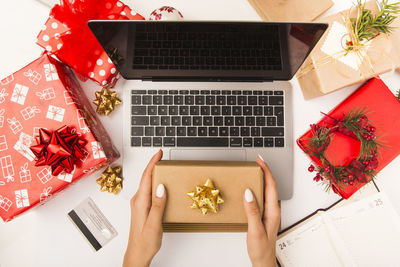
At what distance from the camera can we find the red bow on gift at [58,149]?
56 centimetres

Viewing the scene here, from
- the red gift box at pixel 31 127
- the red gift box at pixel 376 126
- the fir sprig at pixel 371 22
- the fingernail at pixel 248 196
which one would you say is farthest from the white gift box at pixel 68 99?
the fir sprig at pixel 371 22

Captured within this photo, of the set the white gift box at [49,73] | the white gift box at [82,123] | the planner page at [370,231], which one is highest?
the white gift box at [49,73]

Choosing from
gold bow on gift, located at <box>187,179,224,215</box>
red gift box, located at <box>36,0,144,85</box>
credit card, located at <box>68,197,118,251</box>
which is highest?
red gift box, located at <box>36,0,144,85</box>

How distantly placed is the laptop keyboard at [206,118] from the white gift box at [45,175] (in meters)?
0.22

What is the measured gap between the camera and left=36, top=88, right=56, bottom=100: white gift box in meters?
0.60

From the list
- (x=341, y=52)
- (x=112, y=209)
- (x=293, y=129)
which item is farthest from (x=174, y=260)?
(x=341, y=52)

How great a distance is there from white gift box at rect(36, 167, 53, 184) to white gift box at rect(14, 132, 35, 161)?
0.14 feet

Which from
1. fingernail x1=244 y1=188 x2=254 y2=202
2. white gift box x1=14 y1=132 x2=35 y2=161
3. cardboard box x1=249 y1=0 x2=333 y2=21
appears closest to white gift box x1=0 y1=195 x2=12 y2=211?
white gift box x1=14 y1=132 x2=35 y2=161

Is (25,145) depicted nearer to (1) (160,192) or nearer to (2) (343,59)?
(1) (160,192)

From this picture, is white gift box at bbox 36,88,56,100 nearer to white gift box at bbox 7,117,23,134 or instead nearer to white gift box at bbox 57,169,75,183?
white gift box at bbox 7,117,23,134

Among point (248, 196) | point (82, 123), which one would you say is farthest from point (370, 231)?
point (82, 123)

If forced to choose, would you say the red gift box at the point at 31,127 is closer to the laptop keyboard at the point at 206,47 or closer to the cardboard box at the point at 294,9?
the laptop keyboard at the point at 206,47

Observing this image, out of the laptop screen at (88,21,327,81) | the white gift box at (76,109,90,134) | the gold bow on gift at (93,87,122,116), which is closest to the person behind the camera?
the laptop screen at (88,21,327,81)

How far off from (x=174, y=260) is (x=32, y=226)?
1.43ft
